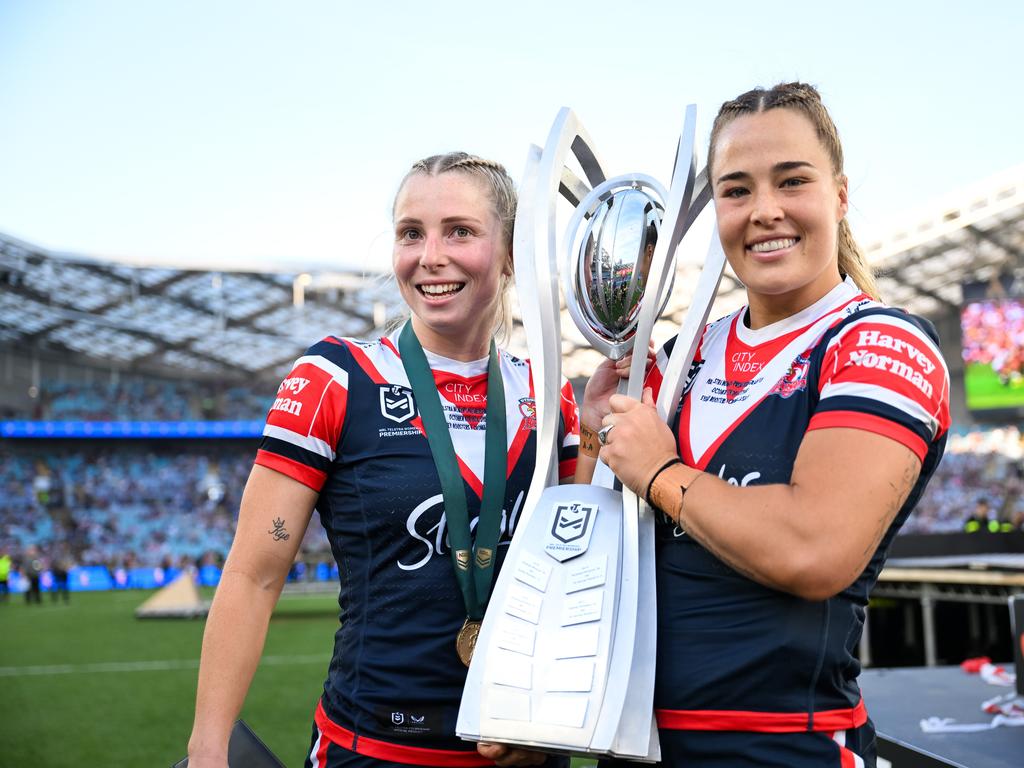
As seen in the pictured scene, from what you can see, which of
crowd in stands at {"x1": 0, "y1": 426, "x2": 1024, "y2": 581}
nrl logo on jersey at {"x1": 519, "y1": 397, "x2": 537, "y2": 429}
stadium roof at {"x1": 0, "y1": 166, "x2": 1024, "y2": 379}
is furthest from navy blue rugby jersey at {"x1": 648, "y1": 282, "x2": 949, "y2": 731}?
crowd in stands at {"x1": 0, "y1": 426, "x2": 1024, "y2": 581}

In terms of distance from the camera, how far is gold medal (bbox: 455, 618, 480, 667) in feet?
5.94

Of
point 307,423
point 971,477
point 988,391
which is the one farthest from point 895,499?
point 971,477

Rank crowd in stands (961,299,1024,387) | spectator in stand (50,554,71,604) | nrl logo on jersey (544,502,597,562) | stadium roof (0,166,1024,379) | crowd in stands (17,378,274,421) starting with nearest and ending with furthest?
1. nrl logo on jersey (544,502,597,562)
2. crowd in stands (961,299,1024,387)
3. spectator in stand (50,554,71,604)
4. stadium roof (0,166,1024,379)
5. crowd in stands (17,378,274,421)

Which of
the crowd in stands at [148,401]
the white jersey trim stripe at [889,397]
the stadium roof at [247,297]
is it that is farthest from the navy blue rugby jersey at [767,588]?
the crowd in stands at [148,401]

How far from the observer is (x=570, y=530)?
5.33 feet

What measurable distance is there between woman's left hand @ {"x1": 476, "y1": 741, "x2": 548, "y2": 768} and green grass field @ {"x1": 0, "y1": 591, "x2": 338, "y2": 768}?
5.13 m

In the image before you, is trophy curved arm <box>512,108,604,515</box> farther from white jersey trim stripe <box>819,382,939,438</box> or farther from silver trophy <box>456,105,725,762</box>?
white jersey trim stripe <box>819,382,939,438</box>

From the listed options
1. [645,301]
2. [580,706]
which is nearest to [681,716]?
[580,706]

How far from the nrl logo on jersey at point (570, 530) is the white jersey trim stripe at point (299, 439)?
494 millimetres

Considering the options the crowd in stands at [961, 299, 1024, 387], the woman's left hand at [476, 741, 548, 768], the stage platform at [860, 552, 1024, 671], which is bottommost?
the stage platform at [860, 552, 1024, 671]

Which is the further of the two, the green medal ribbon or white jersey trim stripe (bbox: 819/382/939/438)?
the green medal ribbon

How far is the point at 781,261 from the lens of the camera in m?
1.54

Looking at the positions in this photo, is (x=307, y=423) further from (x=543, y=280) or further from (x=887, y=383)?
(x=887, y=383)

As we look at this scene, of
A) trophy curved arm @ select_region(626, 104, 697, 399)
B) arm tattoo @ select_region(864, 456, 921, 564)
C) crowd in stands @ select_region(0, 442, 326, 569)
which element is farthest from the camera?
crowd in stands @ select_region(0, 442, 326, 569)
